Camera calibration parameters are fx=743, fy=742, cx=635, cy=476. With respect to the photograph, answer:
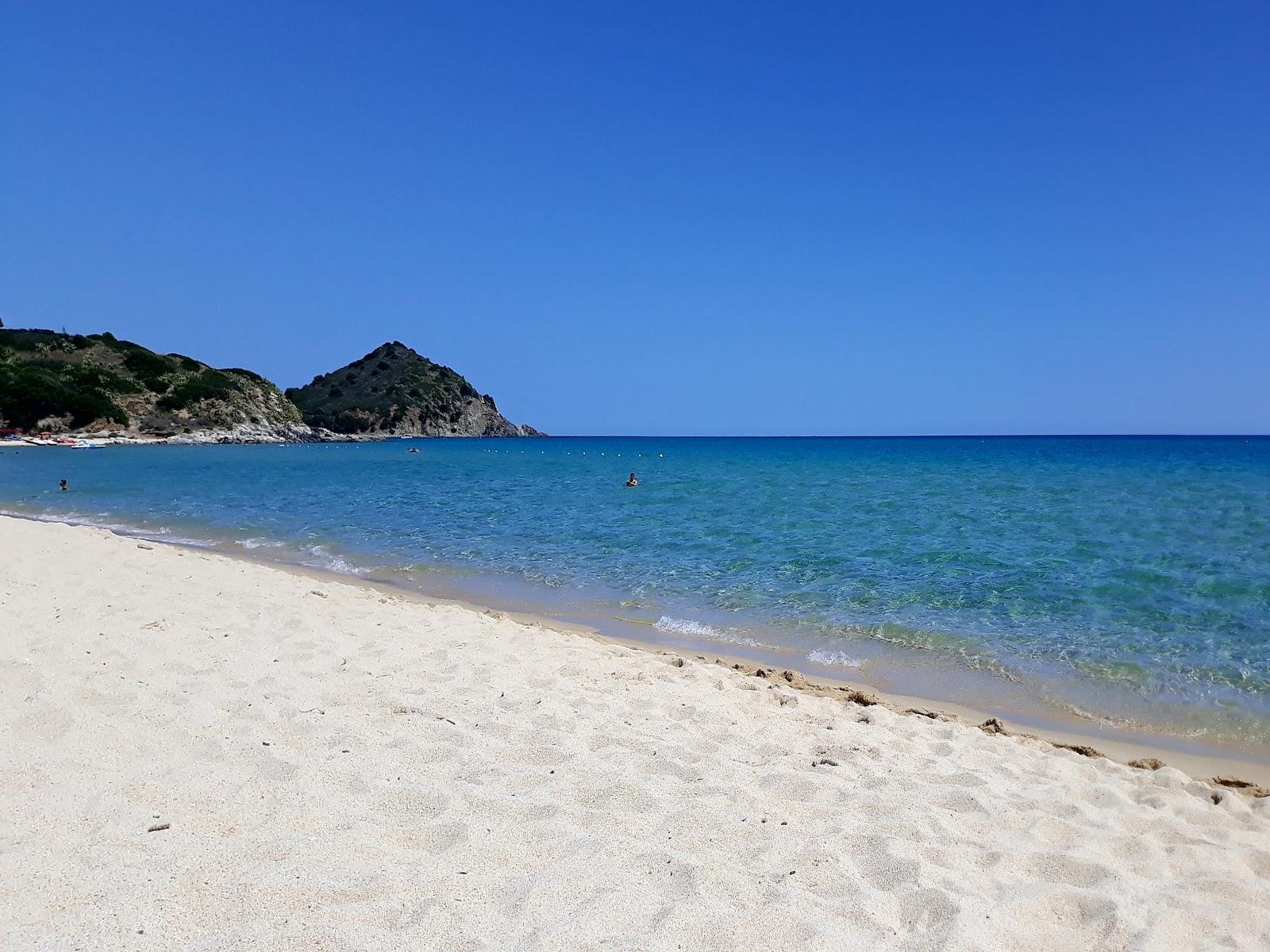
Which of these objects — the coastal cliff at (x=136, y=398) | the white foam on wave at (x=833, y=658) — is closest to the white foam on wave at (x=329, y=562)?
the white foam on wave at (x=833, y=658)

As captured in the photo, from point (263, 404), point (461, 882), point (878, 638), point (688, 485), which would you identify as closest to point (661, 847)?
point (461, 882)

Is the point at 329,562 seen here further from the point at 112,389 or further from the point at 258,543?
the point at 112,389

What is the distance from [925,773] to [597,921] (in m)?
3.08

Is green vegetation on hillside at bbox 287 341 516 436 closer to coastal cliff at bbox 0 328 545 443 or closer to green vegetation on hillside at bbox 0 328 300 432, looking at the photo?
coastal cliff at bbox 0 328 545 443

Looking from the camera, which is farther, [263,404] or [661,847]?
[263,404]

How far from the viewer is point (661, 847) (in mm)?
3824

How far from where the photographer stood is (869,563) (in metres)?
14.7

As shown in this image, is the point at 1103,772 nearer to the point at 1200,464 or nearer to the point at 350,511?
the point at 350,511

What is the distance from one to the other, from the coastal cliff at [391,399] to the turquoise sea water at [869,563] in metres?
137

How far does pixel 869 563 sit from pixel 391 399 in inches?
6833

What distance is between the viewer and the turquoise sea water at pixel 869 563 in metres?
8.93

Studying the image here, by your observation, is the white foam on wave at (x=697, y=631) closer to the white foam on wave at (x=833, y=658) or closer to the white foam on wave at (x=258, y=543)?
the white foam on wave at (x=833, y=658)

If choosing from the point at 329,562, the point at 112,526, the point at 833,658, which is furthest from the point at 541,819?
the point at 112,526

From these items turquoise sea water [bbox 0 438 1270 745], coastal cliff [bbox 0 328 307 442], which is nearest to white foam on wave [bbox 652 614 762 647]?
turquoise sea water [bbox 0 438 1270 745]
